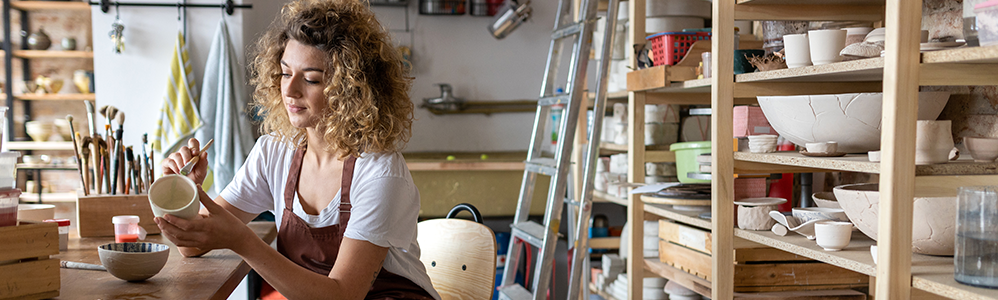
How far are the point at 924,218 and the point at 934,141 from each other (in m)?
0.14

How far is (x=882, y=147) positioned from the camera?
1.18 metres

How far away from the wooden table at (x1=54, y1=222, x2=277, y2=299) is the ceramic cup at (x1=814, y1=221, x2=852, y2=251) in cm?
118

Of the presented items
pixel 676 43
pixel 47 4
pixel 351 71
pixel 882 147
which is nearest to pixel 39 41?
pixel 47 4

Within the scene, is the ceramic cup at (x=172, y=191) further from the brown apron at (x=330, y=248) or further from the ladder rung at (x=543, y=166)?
the ladder rung at (x=543, y=166)

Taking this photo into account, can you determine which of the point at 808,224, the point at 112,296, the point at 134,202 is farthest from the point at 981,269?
the point at 134,202

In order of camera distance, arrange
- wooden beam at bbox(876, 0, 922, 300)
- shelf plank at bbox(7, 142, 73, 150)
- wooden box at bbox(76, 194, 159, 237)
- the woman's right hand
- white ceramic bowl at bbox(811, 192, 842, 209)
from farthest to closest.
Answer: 1. shelf plank at bbox(7, 142, 73, 150)
2. wooden box at bbox(76, 194, 159, 237)
3. white ceramic bowl at bbox(811, 192, 842, 209)
4. the woman's right hand
5. wooden beam at bbox(876, 0, 922, 300)

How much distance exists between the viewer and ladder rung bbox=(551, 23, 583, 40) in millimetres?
2499

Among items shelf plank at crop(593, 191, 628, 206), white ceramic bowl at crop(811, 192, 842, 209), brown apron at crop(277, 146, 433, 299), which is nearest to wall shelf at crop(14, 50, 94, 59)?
shelf plank at crop(593, 191, 628, 206)

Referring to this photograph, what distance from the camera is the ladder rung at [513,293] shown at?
8.21 ft

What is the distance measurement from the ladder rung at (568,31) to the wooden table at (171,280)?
59.2 inches

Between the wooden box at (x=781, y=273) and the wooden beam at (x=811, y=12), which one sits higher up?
the wooden beam at (x=811, y=12)

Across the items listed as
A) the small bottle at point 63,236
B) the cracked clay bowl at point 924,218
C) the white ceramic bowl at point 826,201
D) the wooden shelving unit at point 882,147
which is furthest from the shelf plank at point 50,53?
the cracked clay bowl at point 924,218

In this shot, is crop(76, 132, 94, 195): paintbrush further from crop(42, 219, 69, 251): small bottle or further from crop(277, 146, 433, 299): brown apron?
crop(277, 146, 433, 299): brown apron

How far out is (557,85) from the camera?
425cm
